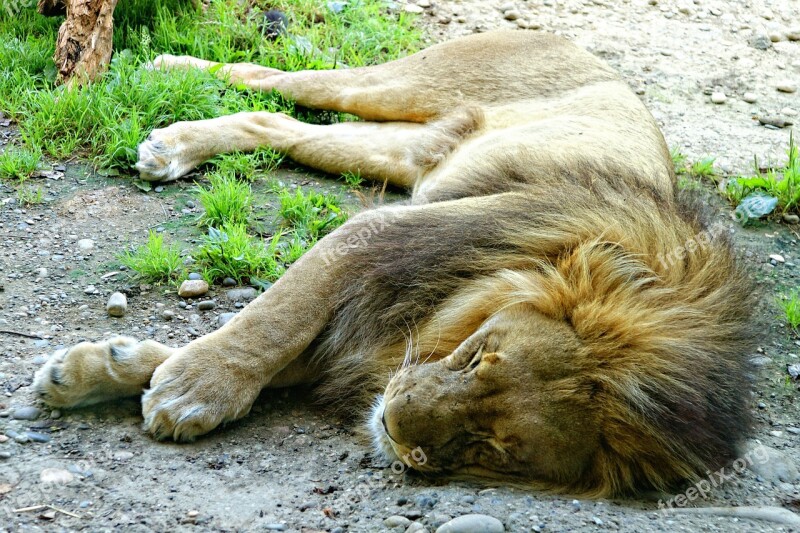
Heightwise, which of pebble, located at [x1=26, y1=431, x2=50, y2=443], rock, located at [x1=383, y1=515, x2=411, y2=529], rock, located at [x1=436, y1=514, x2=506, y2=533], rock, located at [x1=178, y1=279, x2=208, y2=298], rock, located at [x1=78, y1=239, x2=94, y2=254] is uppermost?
rock, located at [x1=436, y1=514, x2=506, y2=533]

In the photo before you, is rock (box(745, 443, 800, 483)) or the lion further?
rock (box(745, 443, 800, 483))

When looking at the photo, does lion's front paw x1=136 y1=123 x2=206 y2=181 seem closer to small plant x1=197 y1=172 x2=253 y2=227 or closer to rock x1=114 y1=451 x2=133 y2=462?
small plant x1=197 y1=172 x2=253 y2=227

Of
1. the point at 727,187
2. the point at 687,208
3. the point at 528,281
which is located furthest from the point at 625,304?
the point at 727,187

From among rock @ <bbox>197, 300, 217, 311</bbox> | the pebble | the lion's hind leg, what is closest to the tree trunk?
rock @ <bbox>197, 300, 217, 311</bbox>

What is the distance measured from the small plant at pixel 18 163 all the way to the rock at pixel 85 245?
544 millimetres

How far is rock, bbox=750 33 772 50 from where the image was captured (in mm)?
6582

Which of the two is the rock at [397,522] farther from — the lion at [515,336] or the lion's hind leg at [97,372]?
the lion's hind leg at [97,372]

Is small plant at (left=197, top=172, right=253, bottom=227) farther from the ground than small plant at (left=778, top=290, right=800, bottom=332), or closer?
farther from the ground

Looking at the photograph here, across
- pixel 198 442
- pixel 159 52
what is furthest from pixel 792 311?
pixel 159 52

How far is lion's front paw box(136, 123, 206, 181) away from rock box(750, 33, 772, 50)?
13.9 feet

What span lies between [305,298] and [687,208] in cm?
145

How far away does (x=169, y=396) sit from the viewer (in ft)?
9.11

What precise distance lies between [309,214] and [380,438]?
162cm

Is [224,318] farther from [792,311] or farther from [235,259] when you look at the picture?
[792,311]
